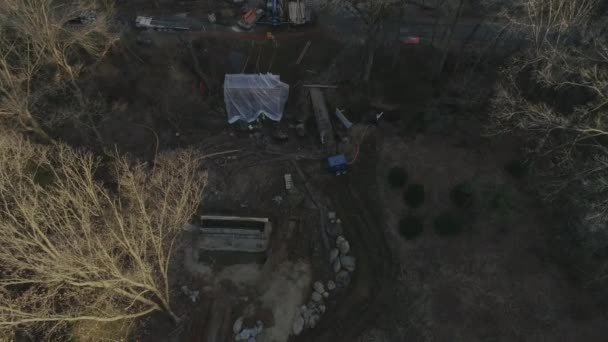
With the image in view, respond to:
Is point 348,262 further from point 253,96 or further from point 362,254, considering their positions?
point 253,96

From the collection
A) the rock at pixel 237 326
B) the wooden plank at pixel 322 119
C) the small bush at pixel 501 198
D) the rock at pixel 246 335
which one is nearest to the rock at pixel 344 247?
the rock at pixel 246 335

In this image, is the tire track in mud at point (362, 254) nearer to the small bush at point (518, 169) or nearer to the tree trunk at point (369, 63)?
the tree trunk at point (369, 63)

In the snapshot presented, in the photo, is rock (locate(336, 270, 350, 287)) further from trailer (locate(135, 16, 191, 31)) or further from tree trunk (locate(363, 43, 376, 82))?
trailer (locate(135, 16, 191, 31))

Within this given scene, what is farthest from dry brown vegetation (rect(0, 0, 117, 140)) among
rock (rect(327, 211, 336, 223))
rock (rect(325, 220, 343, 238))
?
rock (rect(325, 220, 343, 238))

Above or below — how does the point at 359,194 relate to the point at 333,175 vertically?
below

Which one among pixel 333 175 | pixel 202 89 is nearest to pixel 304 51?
pixel 202 89

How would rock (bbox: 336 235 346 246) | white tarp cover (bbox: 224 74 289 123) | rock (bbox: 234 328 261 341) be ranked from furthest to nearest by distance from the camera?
white tarp cover (bbox: 224 74 289 123)
rock (bbox: 336 235 346 246)
rock (bbox: 234 328 261 341)
